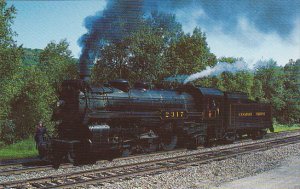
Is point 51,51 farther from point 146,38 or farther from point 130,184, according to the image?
point 130,184

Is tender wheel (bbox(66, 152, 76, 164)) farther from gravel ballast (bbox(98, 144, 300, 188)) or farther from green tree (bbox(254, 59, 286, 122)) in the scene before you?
green tree (bbox(254, 59, 286, 122))

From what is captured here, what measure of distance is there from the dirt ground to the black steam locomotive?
622 cm

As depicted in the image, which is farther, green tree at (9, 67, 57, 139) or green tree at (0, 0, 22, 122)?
green tree at (9, 67, 57, 139)

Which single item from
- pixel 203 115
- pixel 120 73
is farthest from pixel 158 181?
pixel 120 73

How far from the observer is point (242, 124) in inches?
949

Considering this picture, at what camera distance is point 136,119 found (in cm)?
1655

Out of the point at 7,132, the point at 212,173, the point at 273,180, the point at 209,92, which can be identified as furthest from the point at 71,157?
the point at 7,132

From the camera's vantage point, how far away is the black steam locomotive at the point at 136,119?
46.7 ft

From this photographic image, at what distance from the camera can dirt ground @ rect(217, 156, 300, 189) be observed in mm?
10148

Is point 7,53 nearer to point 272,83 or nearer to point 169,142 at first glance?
point 169,142

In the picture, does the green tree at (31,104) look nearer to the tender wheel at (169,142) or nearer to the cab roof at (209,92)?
the tender wheel at (169,142)

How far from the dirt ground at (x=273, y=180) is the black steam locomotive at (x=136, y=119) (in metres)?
6.22

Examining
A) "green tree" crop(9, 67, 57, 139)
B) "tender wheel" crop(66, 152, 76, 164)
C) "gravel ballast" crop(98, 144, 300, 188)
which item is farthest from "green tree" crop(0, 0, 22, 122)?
"gravel ballast" crop(98, 144, 300, 188)

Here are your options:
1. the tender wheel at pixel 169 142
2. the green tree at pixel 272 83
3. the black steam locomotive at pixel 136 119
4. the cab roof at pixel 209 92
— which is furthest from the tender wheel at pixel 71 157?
the green tree at pixel 272 83
